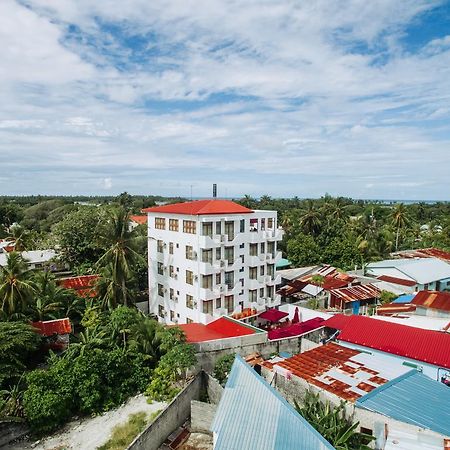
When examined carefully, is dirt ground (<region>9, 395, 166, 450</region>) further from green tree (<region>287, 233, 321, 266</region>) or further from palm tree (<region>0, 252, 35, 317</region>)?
green tree (<region>287, 233, 321, 266</region>)

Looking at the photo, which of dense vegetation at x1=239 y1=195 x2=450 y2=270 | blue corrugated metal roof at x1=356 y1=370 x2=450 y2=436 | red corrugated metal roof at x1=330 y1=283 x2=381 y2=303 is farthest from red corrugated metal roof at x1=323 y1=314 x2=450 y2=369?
dense vegetation at x1=239 y1=195 x2=450 y2=270

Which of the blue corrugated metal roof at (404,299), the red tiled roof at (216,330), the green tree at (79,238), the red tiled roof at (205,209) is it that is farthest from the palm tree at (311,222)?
the red tiled roof at (216,330)

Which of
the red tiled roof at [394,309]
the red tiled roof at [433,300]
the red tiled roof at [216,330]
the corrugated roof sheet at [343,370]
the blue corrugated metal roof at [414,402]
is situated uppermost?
the red tiled roof at [433,300]

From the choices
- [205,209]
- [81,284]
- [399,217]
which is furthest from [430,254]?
[81,284]

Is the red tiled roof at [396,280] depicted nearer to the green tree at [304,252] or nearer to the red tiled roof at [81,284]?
the green tree at [304,252]

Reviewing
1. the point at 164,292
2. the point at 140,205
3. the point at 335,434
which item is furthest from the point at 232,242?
the point at 140,205

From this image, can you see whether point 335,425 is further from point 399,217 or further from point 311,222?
point 399,217
